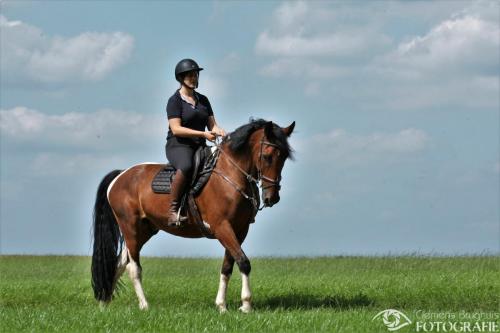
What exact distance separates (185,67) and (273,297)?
16.7ft

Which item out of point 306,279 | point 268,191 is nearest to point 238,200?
point 268,191

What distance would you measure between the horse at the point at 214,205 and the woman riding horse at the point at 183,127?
357 mm

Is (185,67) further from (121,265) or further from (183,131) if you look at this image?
(121,265)

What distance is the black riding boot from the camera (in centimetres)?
1313

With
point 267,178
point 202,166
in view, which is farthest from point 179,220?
point 267,178

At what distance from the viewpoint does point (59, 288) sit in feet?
58.5

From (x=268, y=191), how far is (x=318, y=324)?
2.15 m

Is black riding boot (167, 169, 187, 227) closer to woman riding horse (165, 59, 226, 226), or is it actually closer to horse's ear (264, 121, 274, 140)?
woman riding horse (165, 59, 226, 226)

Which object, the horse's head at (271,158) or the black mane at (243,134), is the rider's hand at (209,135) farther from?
the horse's head at (271,158)

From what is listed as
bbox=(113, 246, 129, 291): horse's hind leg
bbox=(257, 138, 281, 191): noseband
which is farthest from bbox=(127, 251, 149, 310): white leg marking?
bbox=(257, 138, 281, 191): noseband

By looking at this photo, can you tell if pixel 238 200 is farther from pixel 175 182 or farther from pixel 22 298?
pixel 22 298

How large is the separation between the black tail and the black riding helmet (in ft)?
10.0

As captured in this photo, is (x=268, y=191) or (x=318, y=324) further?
(x=268, y=191)

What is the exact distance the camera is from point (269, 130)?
484 inches
